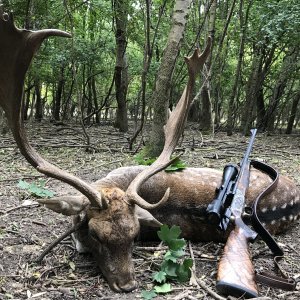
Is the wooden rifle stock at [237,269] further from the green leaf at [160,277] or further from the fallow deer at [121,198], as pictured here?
the fallow deer at [121,198]

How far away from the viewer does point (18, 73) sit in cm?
323

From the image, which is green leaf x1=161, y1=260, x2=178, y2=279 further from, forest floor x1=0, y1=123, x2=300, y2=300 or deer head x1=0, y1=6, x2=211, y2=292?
deer head x1=0, y1=6, x2=211, y2=292

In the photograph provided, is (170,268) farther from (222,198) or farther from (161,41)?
(161,41)

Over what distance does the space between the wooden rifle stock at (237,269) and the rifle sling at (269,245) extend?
0.46ft

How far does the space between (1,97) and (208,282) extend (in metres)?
2.17

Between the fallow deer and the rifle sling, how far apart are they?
0.27 m

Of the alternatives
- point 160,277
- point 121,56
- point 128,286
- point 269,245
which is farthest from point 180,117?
point 121,56

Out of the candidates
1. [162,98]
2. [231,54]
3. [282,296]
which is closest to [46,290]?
[282,296]

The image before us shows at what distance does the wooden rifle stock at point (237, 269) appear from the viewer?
298 centimetres

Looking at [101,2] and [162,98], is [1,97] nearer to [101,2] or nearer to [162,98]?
[162,98]

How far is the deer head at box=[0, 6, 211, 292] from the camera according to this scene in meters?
3.14

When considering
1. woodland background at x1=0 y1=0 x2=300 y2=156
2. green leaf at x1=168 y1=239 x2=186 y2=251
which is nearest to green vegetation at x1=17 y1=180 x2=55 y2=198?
green leaf at x1=168 y1=239 x2=186 y2=251

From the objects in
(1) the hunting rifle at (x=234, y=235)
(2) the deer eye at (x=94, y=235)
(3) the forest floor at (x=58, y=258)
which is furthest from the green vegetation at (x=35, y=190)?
(1) the hunting rifle at (x=234, y=235)

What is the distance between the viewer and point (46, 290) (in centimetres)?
315
